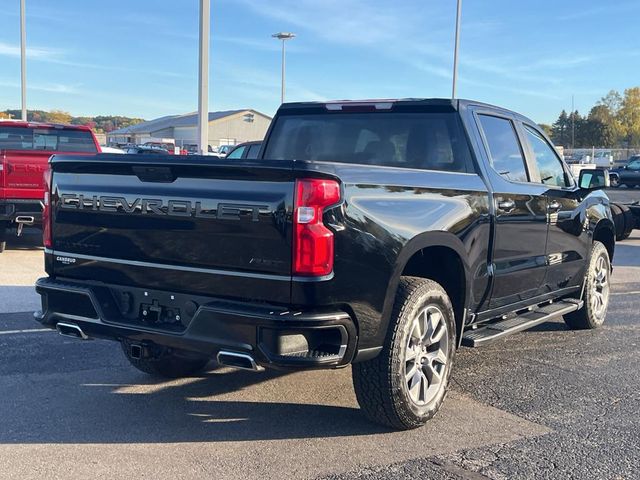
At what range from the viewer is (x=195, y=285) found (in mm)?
3883

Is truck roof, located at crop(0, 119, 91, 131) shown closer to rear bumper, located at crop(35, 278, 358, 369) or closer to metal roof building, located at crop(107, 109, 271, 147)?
rear bumper, located at crop(35, 278, 358, 369)

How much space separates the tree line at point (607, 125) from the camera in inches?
3873

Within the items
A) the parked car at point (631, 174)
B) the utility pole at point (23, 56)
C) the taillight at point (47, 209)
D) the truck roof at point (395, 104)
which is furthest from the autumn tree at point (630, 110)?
the taillight at point (47, 209)

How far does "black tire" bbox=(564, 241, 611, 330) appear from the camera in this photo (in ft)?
23.0

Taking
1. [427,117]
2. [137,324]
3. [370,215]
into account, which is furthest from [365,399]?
[427,117]

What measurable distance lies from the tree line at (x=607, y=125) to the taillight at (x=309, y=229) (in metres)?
98.7

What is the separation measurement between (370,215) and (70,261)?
73.7 inches

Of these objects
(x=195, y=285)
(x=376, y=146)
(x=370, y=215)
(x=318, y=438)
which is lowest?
(x=318, y=438)

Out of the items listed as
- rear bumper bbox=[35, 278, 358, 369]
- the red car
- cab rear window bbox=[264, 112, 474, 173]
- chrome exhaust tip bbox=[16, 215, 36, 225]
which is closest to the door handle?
cab rear window bbox=[264, 112, 474, 173]

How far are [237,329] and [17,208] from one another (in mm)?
7702

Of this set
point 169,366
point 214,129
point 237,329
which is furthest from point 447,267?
point 214,129

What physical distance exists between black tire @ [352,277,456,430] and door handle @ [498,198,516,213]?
1.01 metres

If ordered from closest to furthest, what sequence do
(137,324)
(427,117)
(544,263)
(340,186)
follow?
(340,186) → (137,324) → (427,117) → (544,263)

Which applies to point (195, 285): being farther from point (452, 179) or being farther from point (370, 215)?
point (452, 179)
